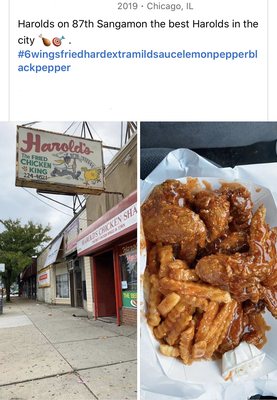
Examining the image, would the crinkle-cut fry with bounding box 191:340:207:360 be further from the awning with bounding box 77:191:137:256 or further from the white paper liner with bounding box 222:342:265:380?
the awning with bounding box 77:191:137:256

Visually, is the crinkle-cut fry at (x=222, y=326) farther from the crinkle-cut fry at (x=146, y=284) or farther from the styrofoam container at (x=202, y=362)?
A: the crinkle-cut fry at (x=146, y=284)

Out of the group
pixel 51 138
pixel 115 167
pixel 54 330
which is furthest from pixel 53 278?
pixel 51 138

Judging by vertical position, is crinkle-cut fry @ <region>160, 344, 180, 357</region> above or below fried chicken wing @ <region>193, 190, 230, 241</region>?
below

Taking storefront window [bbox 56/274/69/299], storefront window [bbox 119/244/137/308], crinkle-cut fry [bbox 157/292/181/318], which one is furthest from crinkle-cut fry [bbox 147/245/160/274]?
storefront window [bbox 56/274/69/299]

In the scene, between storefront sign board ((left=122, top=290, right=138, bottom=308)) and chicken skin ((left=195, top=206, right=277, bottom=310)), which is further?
storefront sign board ((left=122, top=290, right=138, bottom=308))

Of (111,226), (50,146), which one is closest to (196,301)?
(50,146)
